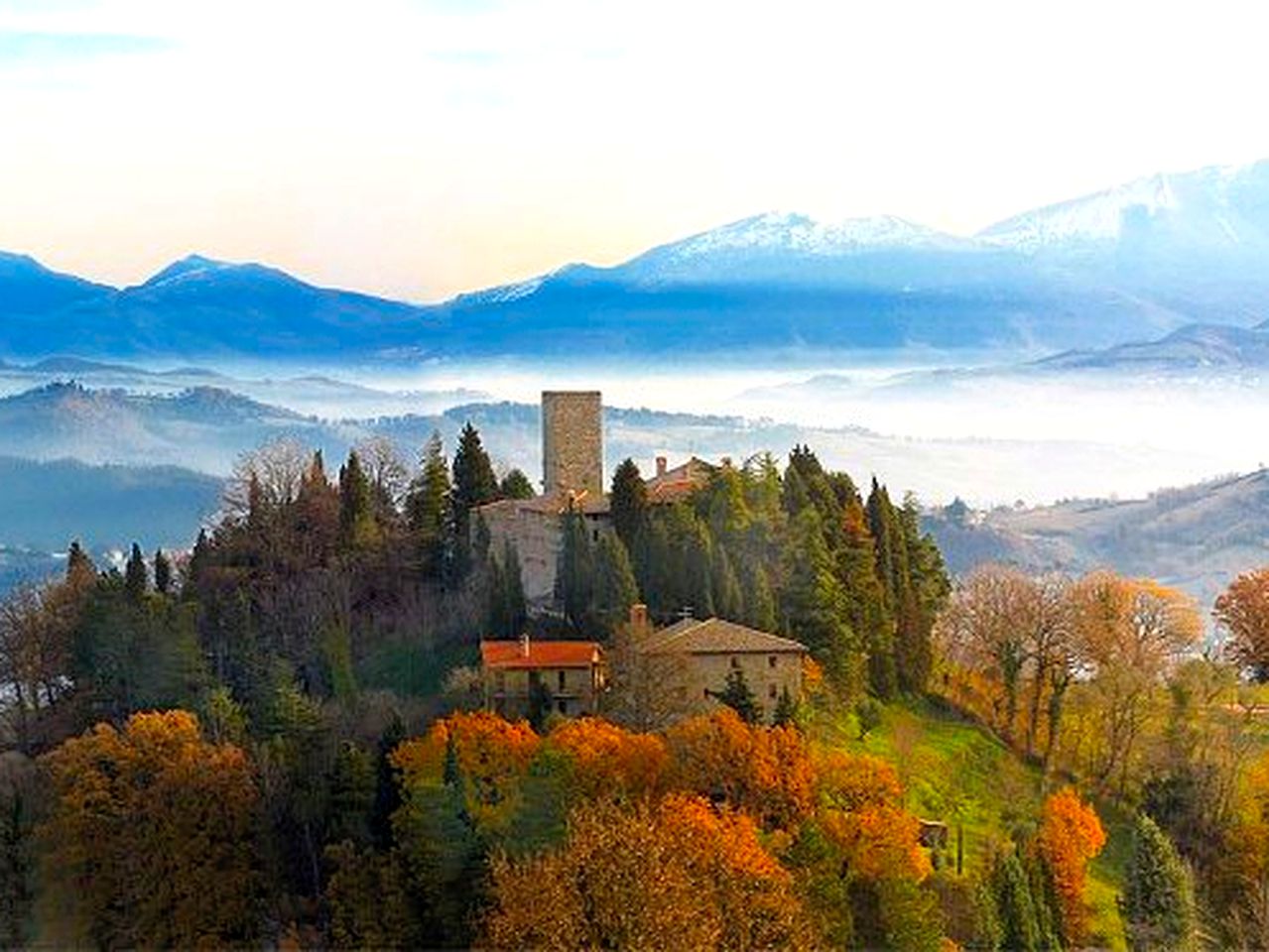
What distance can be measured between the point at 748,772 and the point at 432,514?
19.8 metres

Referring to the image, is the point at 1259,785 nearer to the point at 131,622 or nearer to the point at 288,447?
the point at 131,622

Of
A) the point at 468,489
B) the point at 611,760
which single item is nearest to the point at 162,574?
the point at 468,489

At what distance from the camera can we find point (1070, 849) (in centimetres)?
3853

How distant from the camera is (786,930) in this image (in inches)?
1218

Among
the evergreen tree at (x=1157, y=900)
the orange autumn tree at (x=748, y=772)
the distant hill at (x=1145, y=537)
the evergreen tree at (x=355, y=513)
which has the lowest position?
the distant hill at (x=1145, y=537)

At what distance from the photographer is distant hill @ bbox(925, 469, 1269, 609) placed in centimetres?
15500

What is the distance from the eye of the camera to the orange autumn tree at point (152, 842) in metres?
36.1

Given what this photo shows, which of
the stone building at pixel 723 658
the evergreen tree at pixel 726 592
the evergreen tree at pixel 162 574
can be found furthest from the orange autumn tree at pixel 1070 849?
the evergreen tree at pixel 162 574

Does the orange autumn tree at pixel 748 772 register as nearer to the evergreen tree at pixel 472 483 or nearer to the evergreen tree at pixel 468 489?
the evergreen tree at pixel 468 489

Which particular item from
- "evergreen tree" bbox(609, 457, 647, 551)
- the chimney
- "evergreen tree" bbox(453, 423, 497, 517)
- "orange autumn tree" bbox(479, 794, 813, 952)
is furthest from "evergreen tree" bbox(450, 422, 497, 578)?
"orange autumn tree" bbox(479, 794, 813, 952)

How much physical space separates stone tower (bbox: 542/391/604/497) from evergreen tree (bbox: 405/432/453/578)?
2825 millimetres

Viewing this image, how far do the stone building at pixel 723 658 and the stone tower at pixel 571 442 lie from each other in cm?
1209

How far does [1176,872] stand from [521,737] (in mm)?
12766

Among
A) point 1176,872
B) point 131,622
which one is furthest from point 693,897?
point 131,622
